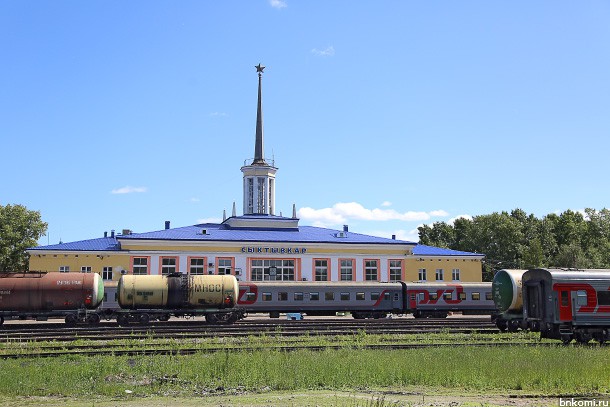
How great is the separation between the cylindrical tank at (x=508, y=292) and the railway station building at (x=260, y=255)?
33.7 metres

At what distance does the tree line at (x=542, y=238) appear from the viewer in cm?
9669

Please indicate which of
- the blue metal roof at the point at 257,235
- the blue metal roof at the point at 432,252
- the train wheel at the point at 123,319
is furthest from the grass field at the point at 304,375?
the blue metal roof at the point at 432,252

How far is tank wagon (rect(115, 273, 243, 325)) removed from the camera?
128 feet

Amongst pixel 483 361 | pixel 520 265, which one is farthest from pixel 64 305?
pixel 520 265

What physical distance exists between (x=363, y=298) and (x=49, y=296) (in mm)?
23678

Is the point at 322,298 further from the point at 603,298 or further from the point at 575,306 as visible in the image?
the point at 603,298

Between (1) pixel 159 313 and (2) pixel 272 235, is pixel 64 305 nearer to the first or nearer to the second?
(1) pixel 159 313

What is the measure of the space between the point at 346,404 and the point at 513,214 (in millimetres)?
110772

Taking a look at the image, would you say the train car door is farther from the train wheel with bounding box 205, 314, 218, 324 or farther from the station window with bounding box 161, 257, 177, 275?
the station window with bounding box 161, 257, 177, 275

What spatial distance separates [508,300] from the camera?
115 ft

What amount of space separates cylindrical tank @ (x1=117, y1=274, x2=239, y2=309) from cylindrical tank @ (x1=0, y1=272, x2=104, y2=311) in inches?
80.5

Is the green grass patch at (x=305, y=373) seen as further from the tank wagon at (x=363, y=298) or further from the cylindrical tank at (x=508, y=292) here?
the tank wagon at (x=363, y=298)

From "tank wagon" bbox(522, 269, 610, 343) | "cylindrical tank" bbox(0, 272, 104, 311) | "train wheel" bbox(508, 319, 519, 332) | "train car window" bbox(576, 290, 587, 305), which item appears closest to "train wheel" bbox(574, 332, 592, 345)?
"tank wagon" bbox(522, 269, 610, 343)

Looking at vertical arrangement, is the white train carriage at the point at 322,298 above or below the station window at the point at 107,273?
below
